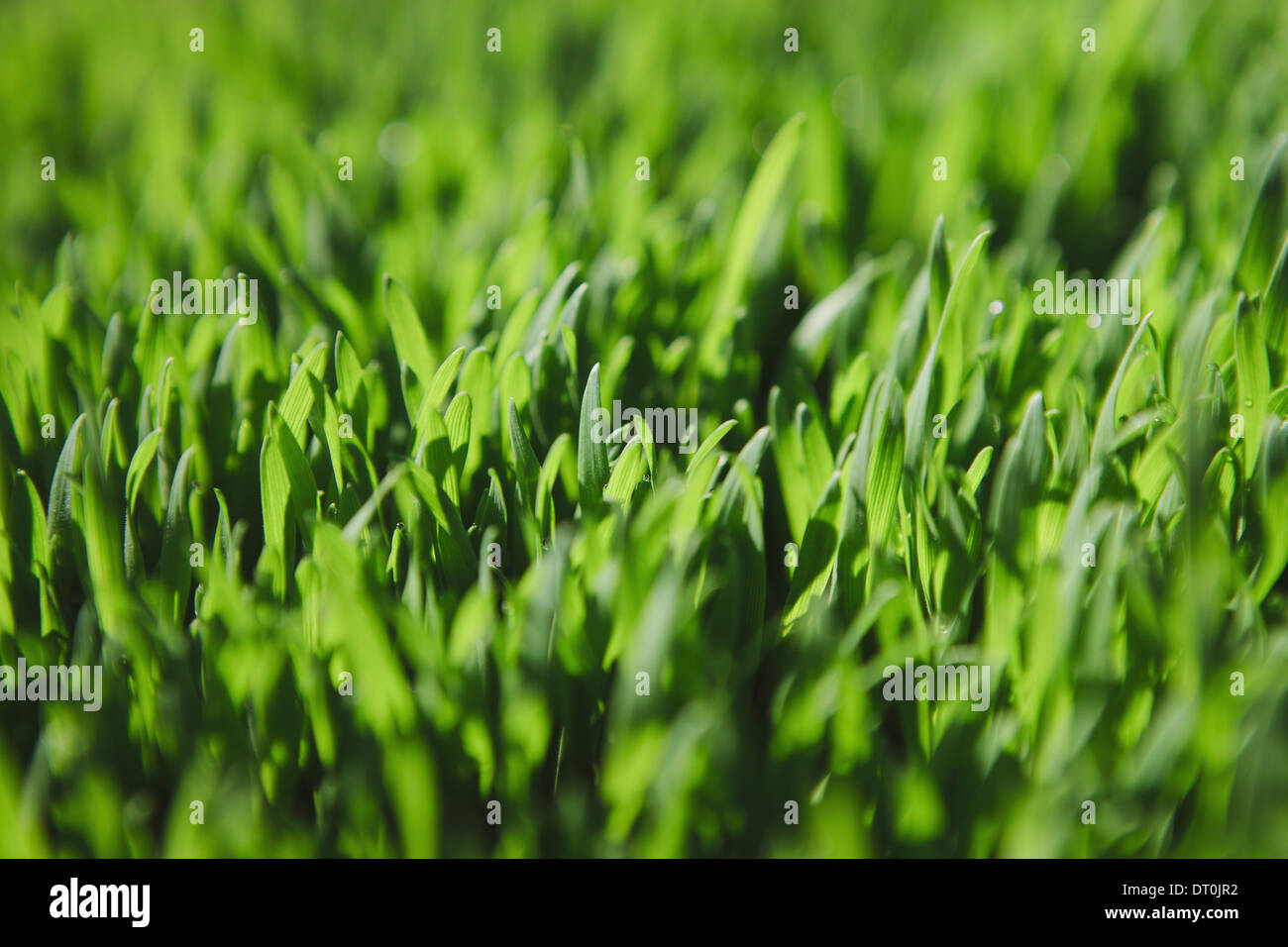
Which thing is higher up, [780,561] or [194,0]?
[194,0]

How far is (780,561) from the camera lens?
135 centimetres

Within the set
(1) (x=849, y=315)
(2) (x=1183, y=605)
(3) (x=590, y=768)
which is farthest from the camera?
(1) (x=849, y=315)

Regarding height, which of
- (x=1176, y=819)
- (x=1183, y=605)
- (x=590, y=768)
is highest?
(x=1183, y=605)

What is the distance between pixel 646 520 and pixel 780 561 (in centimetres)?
38

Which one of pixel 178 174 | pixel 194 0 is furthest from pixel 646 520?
pixel 194 0

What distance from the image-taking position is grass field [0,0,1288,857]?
0.96 meters

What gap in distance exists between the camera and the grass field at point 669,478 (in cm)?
96

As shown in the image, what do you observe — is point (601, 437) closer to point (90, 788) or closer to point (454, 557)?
point (454, 557)

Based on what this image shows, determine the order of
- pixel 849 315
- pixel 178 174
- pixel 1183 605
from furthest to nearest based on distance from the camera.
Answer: pixel 178 174 → pixel 849 315 → pixel 1183 605

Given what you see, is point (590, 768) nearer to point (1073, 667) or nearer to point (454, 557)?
point (454, 557)

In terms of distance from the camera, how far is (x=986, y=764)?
999mm

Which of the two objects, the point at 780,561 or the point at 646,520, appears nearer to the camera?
the point at 646,520

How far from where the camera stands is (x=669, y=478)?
1.17 meters

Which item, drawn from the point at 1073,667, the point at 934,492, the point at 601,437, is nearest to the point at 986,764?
the point at 1073,667
